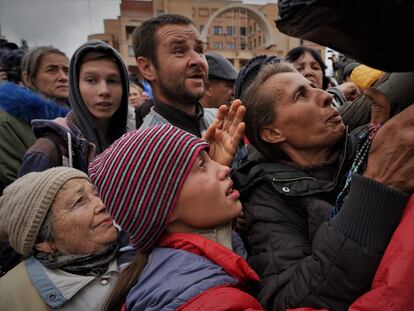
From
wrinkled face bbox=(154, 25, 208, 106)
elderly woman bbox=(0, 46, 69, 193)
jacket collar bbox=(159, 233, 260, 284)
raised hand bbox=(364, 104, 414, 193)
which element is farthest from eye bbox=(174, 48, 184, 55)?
raised hand bbox=(364, 104, 414, 193)

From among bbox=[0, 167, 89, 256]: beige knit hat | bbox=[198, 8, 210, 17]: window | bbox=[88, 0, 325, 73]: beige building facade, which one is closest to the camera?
bbox=[0, 167, 89, 256]: beige knit hat

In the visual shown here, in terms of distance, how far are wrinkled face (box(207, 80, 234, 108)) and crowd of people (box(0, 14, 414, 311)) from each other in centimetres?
222

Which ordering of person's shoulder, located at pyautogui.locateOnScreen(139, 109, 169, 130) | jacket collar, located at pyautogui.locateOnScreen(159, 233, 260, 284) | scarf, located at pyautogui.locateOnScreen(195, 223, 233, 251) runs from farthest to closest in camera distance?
person's shoulder, located at pyautogui.locateOnScreen(139, 109, 169, 130), scarf, located at pyautogui.locateOnScreen(195, 223, 233, 251), jacket collar, located at pyautogui.locateOnScreen(159, 233, 260, 284)

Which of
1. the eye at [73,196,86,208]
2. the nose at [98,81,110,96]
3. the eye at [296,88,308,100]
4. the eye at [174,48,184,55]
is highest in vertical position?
the eye at [174,48,184,55]

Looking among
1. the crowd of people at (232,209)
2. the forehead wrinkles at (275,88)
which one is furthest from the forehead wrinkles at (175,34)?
the forehead wrinkles at (275,88)

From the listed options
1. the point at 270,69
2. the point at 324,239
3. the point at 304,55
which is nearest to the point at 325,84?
the point at 304,55

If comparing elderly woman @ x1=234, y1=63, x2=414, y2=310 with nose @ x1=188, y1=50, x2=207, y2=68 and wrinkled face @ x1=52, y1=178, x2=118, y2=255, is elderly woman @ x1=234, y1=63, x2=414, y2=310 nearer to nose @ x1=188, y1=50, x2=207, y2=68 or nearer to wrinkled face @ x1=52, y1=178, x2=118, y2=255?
wrinkled face @ x1=52, y1=178, x2=118, y2=255

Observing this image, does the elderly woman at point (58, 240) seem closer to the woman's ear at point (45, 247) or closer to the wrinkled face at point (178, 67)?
the woman's ear at point (45, 247)

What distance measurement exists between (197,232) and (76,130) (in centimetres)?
148

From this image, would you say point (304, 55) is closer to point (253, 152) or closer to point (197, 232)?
point (253, 152)

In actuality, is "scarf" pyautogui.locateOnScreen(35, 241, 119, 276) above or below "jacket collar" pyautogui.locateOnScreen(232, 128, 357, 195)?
below

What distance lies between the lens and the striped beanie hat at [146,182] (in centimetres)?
125

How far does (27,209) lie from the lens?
1594 mm

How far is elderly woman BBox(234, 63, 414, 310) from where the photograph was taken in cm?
83
